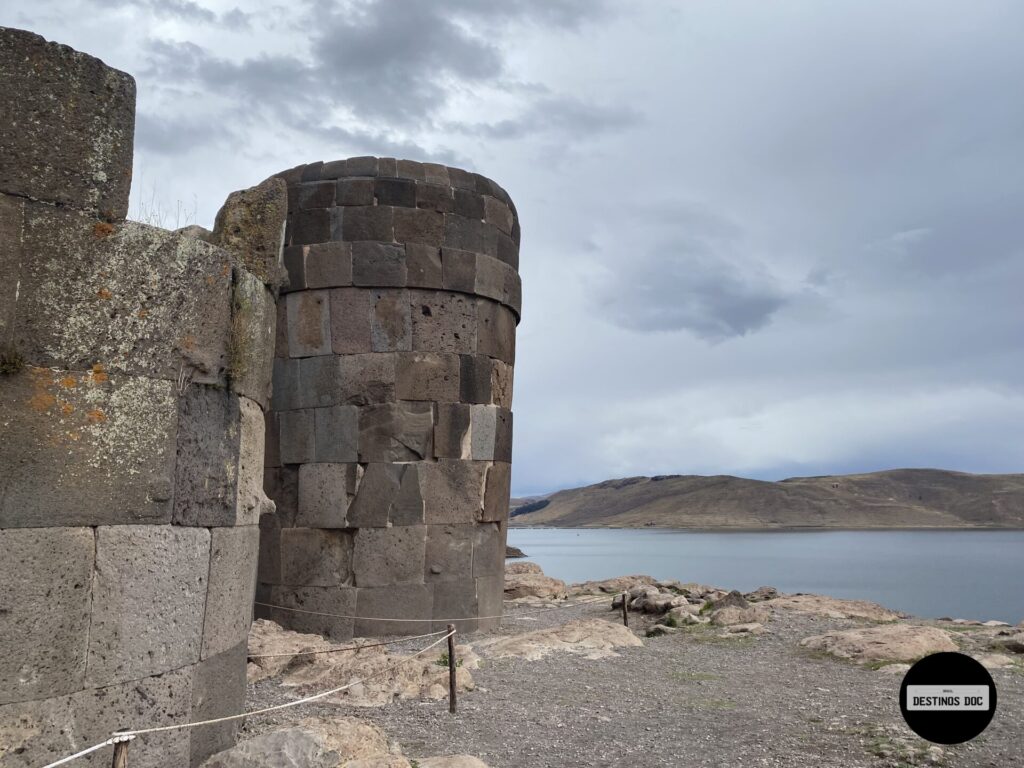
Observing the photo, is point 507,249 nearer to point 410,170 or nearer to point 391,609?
point 410,170

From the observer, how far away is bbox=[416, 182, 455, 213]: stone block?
10805 mm

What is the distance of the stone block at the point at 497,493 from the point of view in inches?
424

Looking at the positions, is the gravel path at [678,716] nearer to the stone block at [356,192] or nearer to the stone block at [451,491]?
the stone block at [451,491]

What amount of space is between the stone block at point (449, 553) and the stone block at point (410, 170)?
426cm

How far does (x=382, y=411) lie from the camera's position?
1037cm

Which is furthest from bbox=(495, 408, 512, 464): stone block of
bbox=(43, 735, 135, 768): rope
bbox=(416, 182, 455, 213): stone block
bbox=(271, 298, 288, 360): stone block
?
bbox=(43, 735, 135, 768): rope

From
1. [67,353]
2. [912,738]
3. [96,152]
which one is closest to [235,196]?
[96,152]

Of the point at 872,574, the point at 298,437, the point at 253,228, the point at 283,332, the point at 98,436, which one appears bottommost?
the point at 872,574

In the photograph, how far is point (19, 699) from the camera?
3.91 m

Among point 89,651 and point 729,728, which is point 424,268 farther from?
point 89,651

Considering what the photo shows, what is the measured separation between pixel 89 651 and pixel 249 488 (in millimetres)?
1348

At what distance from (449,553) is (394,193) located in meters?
4.39

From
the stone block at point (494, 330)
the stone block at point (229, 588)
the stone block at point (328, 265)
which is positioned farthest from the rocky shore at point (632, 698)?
the stone block at point (328, 265)

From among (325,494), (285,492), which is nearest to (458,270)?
(325,494)
